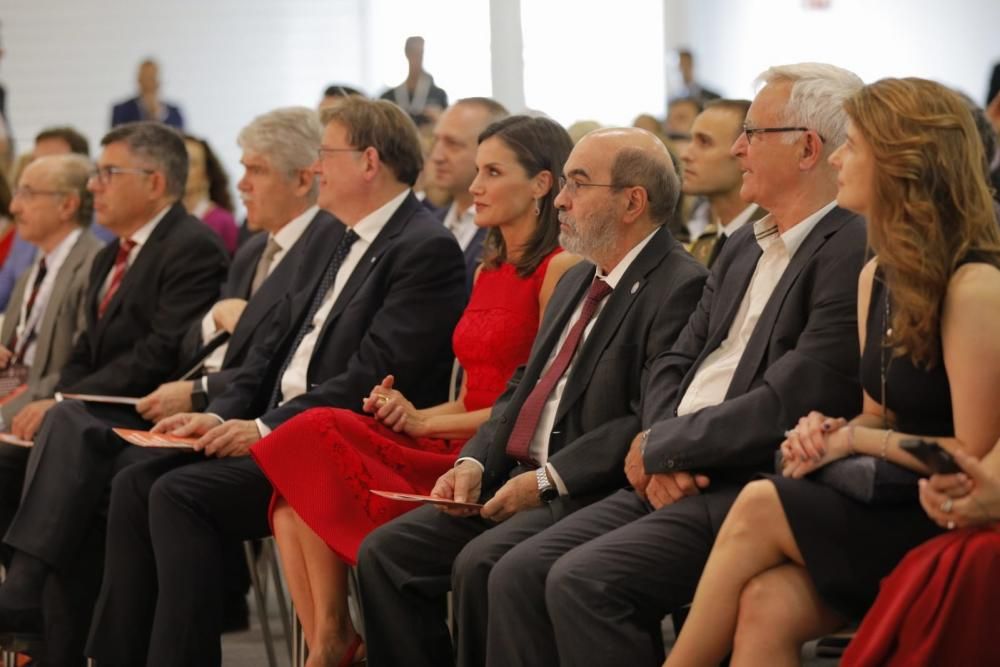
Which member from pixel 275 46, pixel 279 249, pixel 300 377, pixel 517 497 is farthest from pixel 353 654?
pixel 275 46

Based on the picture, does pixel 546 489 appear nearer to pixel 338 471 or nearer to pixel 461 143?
pixel 338 471

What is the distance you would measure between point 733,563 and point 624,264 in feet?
3.75

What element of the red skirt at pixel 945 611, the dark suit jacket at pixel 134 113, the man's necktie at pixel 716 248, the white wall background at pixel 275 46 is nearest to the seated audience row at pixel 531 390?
the red skirt at pixel 945 611

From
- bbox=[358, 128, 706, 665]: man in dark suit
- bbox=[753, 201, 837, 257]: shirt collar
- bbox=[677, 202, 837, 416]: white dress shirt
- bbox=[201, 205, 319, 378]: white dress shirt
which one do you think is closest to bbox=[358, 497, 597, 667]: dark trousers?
bbox=[358, 128, 706, 665]: man in dark suit

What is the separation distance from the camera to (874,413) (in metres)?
2.83

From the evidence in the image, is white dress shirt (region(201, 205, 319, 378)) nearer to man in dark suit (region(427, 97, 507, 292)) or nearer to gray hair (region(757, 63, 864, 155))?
man in dark suit (region(427, 97, 507, 292))

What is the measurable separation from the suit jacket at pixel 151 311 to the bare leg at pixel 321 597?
1.40 metres

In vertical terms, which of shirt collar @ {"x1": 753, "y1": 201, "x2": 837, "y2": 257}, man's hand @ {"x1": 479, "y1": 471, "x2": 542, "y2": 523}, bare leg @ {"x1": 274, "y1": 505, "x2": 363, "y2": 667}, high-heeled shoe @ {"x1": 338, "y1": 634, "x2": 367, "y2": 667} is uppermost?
shirt collar @ {"x1": 753, "y1": 201, "x2": 837, "y2": 257}

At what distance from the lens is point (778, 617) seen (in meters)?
2.59

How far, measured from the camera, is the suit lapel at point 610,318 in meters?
3.50

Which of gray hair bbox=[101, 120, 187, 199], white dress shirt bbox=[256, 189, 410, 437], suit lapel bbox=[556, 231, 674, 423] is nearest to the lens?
suit lapel bbox=[556, 231, 674, 423]

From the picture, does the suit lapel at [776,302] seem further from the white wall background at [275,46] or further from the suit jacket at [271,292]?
the white wall background at [275,46]

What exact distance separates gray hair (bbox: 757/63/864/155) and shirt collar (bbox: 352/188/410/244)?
1.54 meters

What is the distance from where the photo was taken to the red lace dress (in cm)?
378
